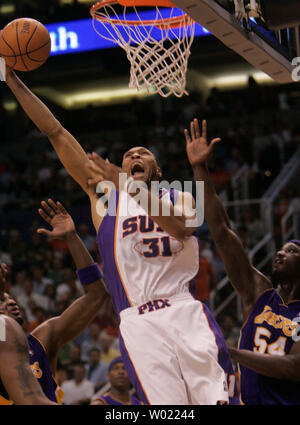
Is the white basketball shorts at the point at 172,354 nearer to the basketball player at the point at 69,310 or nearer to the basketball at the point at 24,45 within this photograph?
the basketball player at the point at 69,310

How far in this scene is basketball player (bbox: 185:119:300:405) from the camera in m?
4.11

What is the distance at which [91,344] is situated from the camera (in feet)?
30.5

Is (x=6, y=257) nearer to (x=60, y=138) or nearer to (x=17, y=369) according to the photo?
(x=60, y=138)

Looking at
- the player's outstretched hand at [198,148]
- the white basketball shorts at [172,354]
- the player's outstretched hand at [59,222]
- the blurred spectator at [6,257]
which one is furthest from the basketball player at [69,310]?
the blurred spectator at [6,257]

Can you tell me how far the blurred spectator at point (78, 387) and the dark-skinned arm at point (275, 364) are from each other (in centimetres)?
455

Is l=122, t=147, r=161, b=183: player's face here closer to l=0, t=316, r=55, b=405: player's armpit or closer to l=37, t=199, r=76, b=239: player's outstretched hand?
l=37, t=199, r=76, b=239: player's outstretched hand

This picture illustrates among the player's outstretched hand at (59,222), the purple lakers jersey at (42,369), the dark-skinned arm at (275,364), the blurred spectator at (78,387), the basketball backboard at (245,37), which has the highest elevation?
the basketball backboard at (245,37)

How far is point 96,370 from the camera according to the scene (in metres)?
8.65

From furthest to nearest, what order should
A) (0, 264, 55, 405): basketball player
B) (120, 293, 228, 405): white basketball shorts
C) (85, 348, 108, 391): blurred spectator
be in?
(85, 348, 108, 391): blurred spectator
(120, 293, 228, 405): white basketball shorts
(0, 264, 55, 405): basketball player

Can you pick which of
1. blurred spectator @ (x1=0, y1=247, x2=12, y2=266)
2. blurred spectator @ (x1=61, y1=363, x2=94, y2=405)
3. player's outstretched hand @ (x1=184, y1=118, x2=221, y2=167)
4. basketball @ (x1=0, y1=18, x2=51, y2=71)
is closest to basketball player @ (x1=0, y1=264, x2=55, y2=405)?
player's outstretched hand @ (x1=184, y1=118, x2=221, y2=167)

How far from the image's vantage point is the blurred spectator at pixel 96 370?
8570mm

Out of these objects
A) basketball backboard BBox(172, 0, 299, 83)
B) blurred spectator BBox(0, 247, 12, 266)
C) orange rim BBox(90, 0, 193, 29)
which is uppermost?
orange rim BBox(90, 0, 193, 29)

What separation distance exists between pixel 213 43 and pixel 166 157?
2.28 m

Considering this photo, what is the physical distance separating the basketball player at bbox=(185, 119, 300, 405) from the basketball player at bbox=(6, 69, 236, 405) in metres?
0.44
